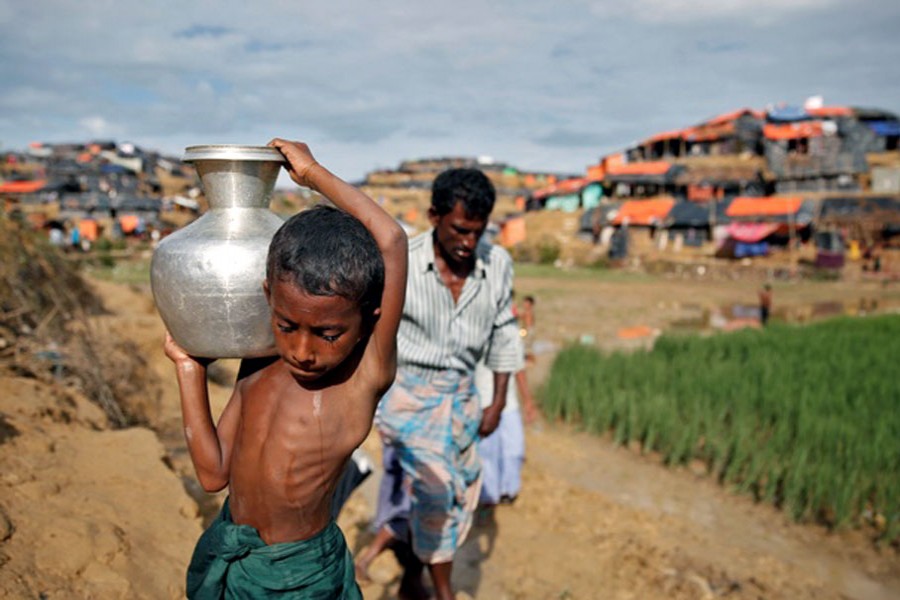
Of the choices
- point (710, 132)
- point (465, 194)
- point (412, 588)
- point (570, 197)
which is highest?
point (710, 132)

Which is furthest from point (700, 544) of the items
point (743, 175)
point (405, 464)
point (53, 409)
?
point (743, 175)

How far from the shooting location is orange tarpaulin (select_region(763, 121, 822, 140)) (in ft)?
102

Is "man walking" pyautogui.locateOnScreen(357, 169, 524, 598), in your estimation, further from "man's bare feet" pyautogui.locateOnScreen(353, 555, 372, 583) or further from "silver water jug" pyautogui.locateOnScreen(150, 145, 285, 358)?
"silver water jug" pyautogui.locateOnScreen(150, 145, 285, 358)

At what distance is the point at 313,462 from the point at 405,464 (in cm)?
113

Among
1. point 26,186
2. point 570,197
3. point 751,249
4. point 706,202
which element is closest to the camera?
point 751,249

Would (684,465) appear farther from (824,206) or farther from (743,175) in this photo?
(743,175)

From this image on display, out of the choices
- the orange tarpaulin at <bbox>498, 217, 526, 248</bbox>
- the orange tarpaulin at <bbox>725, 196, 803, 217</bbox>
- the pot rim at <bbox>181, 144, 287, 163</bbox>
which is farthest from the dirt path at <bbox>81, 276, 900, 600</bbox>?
the orange tarpaulin at <bbox>498, 217, 526, 248</bbox>

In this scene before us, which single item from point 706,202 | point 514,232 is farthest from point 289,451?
point 514,232

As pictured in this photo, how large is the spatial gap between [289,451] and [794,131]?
35.5m

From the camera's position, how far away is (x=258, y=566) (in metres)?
1.48

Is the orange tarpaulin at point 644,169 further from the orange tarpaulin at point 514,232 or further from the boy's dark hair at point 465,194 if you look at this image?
the boy's dark hair at point 465,194

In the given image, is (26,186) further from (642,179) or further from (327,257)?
(327,257)

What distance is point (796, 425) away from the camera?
5.22 m

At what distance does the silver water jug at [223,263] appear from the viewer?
50.4 inches
